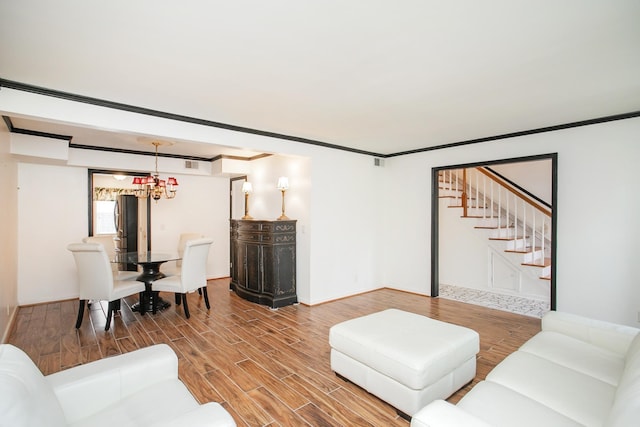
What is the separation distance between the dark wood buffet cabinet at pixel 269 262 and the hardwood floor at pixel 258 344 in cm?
22

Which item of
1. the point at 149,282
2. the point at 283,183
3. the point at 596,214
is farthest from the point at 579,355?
the point at 149,282

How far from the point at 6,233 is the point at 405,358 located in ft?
14.9

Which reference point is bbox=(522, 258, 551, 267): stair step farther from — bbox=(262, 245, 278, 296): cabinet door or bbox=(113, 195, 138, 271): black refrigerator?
bbox=(113, 195, 138, 271): black refrigerator

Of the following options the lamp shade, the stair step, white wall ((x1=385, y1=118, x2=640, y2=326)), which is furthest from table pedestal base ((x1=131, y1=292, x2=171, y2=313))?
the stair step

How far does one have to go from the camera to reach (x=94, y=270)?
378 cm

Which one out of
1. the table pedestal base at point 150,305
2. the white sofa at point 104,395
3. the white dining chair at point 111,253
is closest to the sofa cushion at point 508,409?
the white sofa at point 104,395

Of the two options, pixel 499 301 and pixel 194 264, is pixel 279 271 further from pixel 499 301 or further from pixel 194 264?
pixel 499 301

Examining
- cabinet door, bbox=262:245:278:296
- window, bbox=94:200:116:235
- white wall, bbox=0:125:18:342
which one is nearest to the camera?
white wall, bbox=0:125:18:342

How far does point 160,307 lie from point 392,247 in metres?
3.93

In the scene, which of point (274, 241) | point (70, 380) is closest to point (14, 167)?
point (274, 241)

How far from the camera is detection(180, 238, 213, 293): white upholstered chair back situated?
4.27 meters

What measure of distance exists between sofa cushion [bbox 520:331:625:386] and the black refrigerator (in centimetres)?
615

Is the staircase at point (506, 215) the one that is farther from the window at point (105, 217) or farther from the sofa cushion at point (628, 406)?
the window at point (105, 217)

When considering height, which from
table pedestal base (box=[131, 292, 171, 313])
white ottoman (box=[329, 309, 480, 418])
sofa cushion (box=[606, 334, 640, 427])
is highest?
sofa cushion (box=[606, 334, 640, 427])
